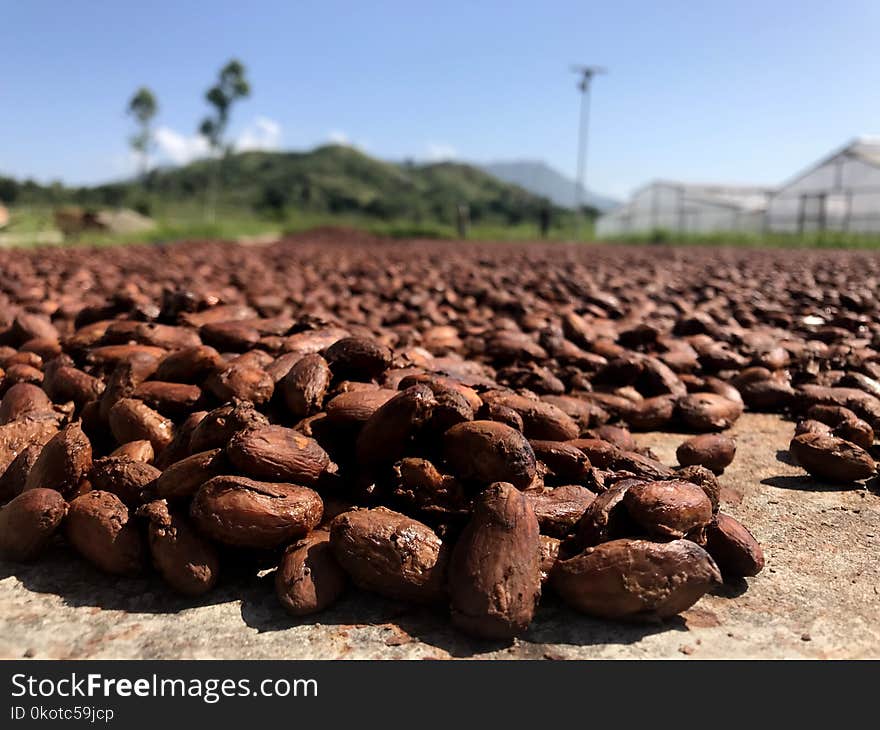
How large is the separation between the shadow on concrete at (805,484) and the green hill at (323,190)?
3606 cm

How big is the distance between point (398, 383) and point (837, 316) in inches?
165

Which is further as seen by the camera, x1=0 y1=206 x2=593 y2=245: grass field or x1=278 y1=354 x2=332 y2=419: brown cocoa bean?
x1=0 y1=206 x2=593 y2=245: grass field

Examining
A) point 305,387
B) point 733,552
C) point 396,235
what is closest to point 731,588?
point 733,552

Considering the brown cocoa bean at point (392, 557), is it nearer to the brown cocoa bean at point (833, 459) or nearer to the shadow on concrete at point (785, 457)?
the brown cocoa bean at point (833, 459)

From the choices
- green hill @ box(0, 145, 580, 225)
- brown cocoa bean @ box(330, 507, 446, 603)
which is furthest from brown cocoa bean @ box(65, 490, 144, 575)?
green hill @ box(0, 145, 580, 225)

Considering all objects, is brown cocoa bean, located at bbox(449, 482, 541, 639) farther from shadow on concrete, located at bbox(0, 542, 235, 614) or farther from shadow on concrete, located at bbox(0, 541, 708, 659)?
shadow on concrete, located at bbox(0, 542, 235, 614)

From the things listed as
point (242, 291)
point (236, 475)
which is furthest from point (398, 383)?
point (242, 291)

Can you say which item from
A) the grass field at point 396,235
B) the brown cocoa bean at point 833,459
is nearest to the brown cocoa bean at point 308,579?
the brown cocoa bean at point 833,459

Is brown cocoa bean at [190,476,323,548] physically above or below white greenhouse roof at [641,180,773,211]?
below

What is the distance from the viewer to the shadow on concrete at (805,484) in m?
2.75

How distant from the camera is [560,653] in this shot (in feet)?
5.49
